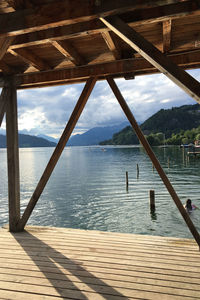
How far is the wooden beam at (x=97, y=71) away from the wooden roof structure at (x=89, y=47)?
17mm

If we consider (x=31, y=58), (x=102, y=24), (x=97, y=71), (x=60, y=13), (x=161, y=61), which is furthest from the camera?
(x=97, y=71)

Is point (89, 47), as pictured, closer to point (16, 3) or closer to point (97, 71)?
point (97, 71)

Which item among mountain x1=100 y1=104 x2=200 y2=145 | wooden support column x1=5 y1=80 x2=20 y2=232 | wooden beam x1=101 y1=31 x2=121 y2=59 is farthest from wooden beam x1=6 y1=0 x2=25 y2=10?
mountain x1=100 y1=104 x2=200 y2=145

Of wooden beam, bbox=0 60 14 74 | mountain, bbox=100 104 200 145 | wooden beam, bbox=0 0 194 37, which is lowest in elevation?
wooden beam, bbox=0 0 194 37

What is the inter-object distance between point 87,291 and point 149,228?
39.0ft

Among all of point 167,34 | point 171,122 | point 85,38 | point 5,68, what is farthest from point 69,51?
point 171,122

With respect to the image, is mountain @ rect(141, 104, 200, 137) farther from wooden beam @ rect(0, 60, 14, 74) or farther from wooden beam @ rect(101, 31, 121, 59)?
wooden beam @ rect(101, 31, 121, 59)

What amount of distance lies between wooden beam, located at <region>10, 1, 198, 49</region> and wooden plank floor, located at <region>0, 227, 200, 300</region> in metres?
3.20

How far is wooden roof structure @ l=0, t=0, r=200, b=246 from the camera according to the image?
2502 mm

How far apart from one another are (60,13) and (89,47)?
5.33 ft

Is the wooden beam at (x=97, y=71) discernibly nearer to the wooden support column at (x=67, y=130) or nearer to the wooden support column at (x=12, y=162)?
the wooden support column at (x=67, y=130)

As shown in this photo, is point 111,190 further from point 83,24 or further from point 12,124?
point 83,24

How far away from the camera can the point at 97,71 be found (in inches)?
186

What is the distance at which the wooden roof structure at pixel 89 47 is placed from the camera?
8.21 feet
